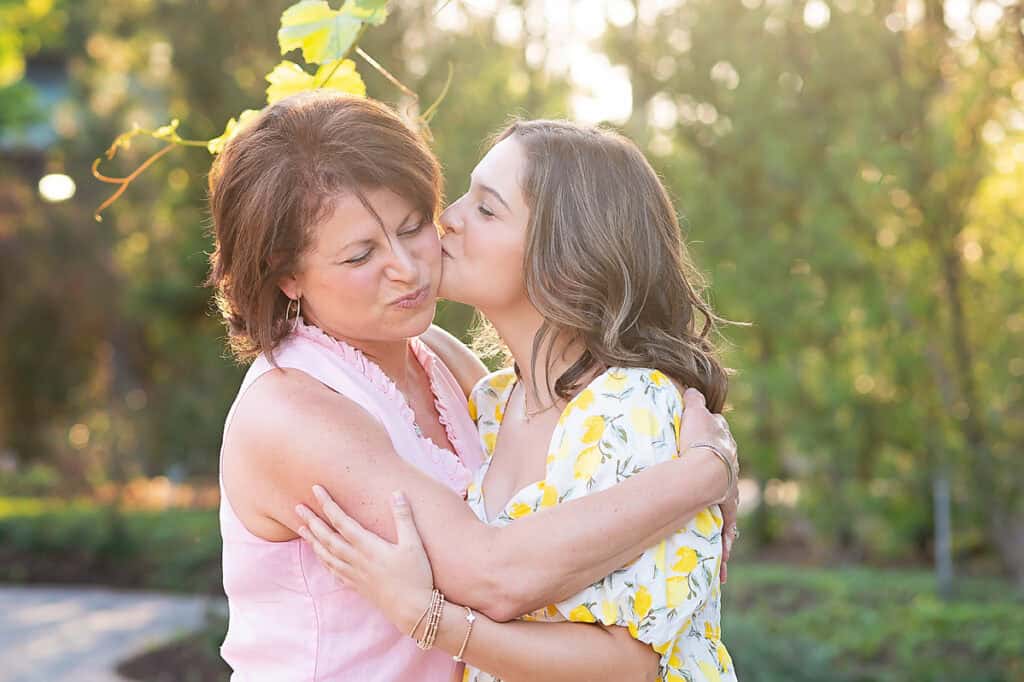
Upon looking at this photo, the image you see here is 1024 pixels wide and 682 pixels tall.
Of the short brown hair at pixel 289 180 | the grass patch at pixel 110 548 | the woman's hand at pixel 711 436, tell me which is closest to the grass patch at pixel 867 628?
the woman's hand at pixel 711 436

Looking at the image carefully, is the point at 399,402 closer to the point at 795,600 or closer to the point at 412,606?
→ the point at 412,606

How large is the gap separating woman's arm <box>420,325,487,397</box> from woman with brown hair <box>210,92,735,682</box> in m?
0.48

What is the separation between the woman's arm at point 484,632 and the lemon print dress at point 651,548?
1.6 inches

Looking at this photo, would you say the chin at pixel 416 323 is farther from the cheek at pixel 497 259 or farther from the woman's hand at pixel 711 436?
the woman's hand at pixel 711 436

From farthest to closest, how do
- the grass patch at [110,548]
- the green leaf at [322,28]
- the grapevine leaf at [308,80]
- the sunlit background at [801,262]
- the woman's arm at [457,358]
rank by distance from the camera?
1. the grass patch at [110,548]
2. the sunlit background at [801,262]
3. the woman's arm at [457,358]
4. the grapevine leaf at [308,80]
5. the green leaf at [322,28]

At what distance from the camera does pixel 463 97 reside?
8164mm

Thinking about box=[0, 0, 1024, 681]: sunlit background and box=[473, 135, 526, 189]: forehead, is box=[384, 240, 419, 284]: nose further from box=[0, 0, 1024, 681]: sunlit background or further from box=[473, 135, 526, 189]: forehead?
box=[0, 0, 1024, 681]: sunlit background

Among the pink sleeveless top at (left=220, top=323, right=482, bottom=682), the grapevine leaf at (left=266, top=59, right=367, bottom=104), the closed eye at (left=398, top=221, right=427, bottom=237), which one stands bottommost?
the pink sleeveless top at (left=220, top=323, right=482, bottom=682)

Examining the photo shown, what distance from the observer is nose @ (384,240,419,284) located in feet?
7.50

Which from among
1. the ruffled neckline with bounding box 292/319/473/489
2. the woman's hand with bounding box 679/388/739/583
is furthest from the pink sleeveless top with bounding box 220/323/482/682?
the woman's hand with bounding box 679/388/739/583

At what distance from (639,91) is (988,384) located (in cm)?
344

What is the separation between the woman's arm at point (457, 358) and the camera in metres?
2.96

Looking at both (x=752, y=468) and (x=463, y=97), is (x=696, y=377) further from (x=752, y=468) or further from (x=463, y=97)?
(x=752, y=468)

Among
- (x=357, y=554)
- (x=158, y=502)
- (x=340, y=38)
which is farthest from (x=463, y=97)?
(x=158, y=502)
